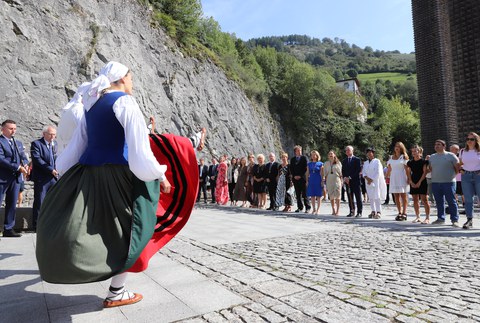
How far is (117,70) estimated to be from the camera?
10.7 ft

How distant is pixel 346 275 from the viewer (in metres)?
4.06

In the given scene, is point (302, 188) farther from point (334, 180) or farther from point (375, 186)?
point (375, 186)

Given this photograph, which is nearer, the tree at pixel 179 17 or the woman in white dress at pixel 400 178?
the woman in white dress at pixel 400 178

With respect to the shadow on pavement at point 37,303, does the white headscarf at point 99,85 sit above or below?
above

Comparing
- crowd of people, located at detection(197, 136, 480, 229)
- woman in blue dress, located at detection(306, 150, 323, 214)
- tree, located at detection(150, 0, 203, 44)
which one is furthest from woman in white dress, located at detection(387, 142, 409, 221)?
tree, located at detection(150, 0, 203, 44)

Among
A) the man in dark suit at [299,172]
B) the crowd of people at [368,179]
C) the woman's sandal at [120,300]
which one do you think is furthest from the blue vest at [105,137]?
the man in dark suit at [299,172]

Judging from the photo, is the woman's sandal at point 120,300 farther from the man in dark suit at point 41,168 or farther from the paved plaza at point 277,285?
the man in dark suit at point 41,168

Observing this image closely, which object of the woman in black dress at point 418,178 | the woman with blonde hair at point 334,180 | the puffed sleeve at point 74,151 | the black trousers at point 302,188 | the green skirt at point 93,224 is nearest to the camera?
the green skirt at point 93,224

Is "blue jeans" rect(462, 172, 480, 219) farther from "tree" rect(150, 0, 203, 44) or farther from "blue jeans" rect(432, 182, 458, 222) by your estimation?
"tree" rect(150, 0, 203, 44)

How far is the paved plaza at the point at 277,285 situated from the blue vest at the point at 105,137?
1331mm

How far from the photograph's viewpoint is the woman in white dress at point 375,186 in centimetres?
1066

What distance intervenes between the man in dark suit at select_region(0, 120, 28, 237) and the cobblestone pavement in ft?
11.5

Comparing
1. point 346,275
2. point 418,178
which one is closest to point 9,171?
point 346,275

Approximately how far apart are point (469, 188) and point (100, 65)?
19.8 meters
